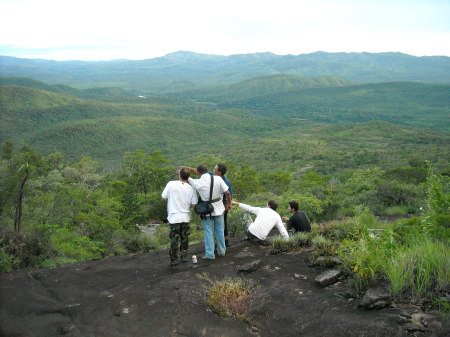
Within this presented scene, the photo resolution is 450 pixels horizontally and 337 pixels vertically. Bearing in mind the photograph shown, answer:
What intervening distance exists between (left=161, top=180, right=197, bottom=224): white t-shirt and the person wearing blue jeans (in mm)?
152

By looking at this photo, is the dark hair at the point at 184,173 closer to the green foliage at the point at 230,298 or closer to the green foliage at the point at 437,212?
the green foliage at the point at 230,298

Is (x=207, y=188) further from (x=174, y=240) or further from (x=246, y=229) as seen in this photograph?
(x=246, y=229)

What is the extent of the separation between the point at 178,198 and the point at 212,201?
0.56m

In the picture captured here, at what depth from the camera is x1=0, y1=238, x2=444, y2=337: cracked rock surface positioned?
399cm

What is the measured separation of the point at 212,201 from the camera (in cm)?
616

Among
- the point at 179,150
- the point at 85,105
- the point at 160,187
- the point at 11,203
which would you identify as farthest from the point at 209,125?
the point at 11,203

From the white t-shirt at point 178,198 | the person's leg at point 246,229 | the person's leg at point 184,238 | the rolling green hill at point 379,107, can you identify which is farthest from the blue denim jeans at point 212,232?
the rolling green hill at point 379,107

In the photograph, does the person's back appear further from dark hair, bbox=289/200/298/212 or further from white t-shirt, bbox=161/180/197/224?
white t-shirt, bbox=161/180/197/224

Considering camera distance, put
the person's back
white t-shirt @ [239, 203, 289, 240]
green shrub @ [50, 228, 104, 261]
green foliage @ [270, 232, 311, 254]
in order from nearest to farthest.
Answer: green foliage @ [270, 232, 311, 254] → white t-shirt @ [239, 203, 289, 240] → the person's back → green shrub @ [50, 228, 104, 261]

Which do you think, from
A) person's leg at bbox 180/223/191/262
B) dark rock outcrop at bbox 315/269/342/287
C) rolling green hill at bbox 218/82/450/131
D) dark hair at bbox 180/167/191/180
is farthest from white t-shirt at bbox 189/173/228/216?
rolling green hill at bbox 218/82/450/131

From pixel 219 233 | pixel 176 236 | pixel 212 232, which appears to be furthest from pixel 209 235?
pixel 176 236

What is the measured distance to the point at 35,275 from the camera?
19.8 ft

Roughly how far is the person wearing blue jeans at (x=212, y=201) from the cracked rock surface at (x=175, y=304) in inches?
10.0

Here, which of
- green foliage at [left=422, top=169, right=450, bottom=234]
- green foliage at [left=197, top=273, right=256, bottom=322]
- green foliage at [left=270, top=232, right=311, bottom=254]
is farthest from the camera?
green foliage at [left=270, top=232, right=311, bottom=254]
